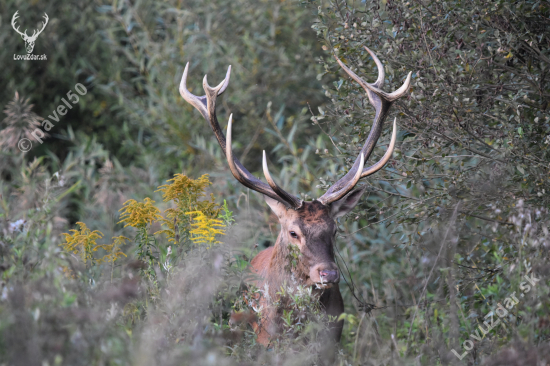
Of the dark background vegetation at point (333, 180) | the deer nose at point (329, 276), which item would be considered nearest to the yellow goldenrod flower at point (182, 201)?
the dark background vegetation at point (333, 180)

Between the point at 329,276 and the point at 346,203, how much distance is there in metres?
0.92

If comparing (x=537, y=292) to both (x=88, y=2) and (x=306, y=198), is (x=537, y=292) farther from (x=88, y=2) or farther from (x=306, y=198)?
(x=88, y=2)

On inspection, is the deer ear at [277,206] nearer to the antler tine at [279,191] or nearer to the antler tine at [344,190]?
the antler tine at [279,191]

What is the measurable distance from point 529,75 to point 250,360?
2760mm

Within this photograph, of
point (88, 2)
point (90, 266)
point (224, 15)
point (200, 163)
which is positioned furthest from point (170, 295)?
point (88, 2)

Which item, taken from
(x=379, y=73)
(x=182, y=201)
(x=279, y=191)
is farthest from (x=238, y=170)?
(x=379, y=73)

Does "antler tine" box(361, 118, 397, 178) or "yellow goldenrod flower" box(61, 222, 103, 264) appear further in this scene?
"antler tine" box(361, 118, 397, 178)

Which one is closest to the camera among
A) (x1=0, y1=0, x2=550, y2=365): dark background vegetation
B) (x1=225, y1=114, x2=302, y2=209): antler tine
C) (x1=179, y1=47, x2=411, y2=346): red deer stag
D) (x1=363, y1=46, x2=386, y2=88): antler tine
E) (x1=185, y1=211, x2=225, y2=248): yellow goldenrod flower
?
(x1=0, y1=0, x2=550, y2=365): dark background vegetation

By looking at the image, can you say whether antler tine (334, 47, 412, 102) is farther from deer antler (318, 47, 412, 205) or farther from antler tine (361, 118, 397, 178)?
antler tine (361, 118, 397, 178)

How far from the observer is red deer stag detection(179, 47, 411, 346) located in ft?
15.1

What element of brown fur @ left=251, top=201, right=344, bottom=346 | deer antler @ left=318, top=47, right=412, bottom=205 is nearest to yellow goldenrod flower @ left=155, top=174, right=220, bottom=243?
brown fur @ left=251, top=201, right=344, bottom=346

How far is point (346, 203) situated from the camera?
5.19 m

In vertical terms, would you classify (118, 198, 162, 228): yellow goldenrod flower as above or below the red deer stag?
above

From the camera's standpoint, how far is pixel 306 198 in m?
5.32
